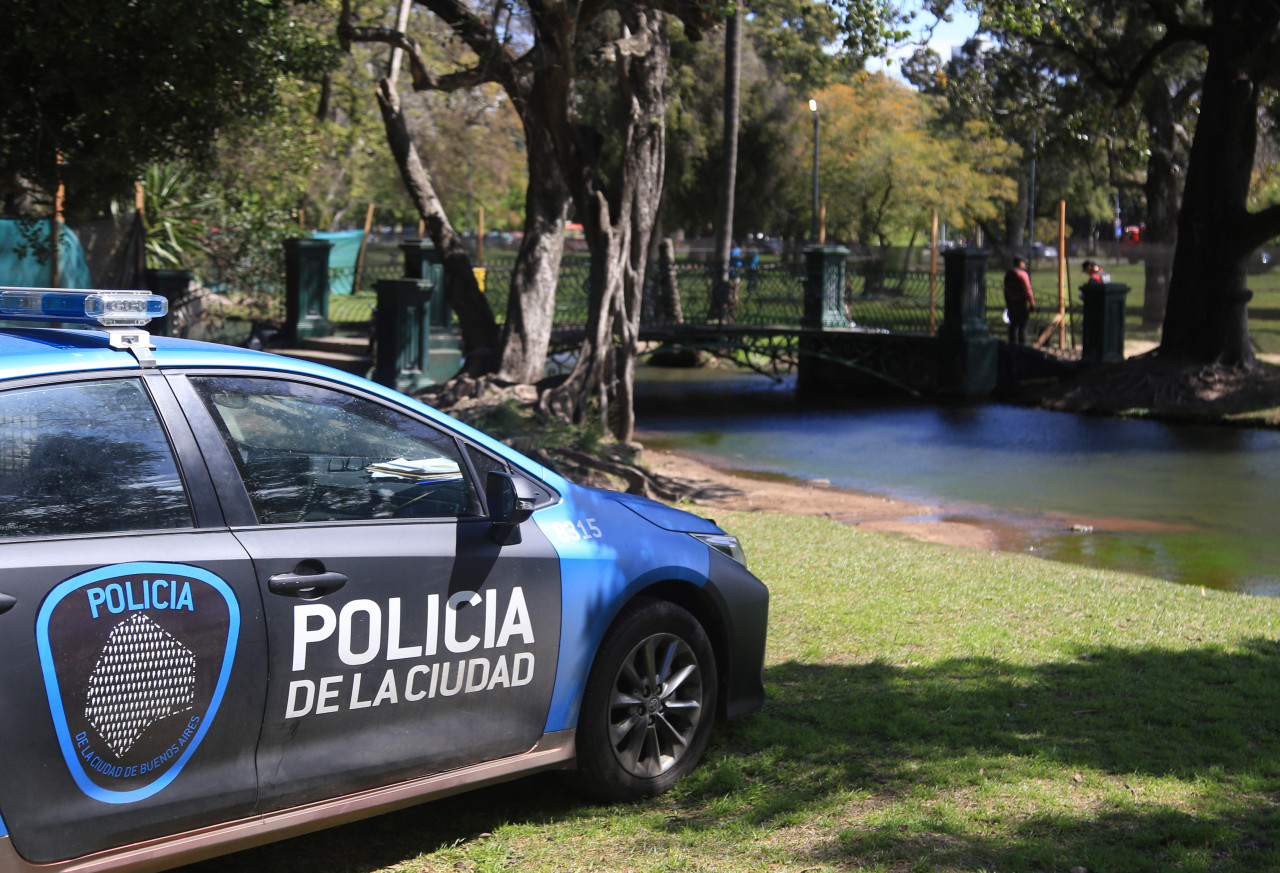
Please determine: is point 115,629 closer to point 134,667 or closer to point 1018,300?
point 134,667

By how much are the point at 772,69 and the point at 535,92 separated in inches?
1052

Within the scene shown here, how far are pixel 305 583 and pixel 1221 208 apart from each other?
20.2 m

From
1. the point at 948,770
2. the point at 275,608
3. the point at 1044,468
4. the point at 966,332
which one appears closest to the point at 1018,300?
the point at 966,332

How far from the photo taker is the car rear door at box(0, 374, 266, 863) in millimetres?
2820

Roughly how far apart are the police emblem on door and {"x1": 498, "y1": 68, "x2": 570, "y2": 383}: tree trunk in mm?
13058

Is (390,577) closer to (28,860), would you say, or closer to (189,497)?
(189,497)

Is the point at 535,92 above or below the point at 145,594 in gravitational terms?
above

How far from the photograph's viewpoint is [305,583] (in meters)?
3.32

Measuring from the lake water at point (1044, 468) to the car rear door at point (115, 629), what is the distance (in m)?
8.09

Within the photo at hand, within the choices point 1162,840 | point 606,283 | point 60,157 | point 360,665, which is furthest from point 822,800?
point 60,157

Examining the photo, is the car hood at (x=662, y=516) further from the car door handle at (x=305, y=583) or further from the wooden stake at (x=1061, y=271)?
the wooden stake at (x=1061, y=271)

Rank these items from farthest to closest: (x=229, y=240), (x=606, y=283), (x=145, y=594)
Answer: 1. (x=229, y=240)
2. (x=606, y=283)
3. (x=145, y=594)

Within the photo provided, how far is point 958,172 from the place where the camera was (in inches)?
1764

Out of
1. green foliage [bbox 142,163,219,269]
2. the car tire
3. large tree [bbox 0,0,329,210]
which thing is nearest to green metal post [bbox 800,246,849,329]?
green foliage [bbox 142,163,219,269]
